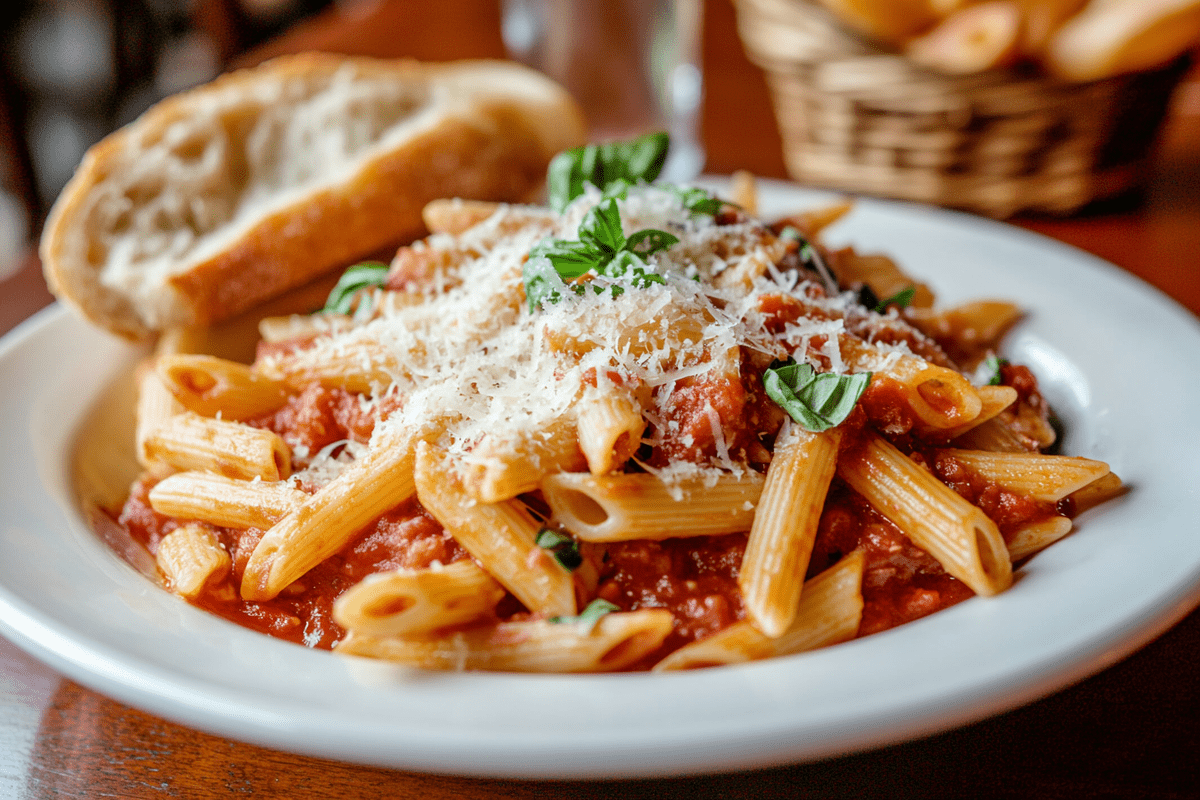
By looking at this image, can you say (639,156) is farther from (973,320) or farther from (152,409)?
(152,409)

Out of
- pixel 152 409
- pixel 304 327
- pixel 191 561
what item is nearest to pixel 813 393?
pixel 191 561

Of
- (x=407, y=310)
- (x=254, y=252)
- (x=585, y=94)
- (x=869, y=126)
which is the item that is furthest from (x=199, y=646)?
(x=585, y=94)

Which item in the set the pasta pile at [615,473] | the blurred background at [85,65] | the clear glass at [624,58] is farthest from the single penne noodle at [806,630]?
the blurred background at [85,65]

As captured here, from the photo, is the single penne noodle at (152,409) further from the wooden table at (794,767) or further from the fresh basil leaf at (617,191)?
the fresh basil leaf at (617,191)

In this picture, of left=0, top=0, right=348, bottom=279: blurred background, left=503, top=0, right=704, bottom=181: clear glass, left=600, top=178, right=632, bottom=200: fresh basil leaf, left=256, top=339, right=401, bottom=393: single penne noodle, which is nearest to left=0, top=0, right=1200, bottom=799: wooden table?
left=256, top=339, right=401, bottom=393: single penne noodle

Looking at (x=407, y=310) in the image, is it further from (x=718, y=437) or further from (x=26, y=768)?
(x=26, y=768)

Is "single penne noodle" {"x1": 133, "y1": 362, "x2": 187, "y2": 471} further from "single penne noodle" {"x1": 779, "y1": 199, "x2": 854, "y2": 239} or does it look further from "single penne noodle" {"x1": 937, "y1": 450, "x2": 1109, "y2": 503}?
"single penne noodle" {"x1": 937, "y1": 450, "x2": 1109, "y2": 503}
